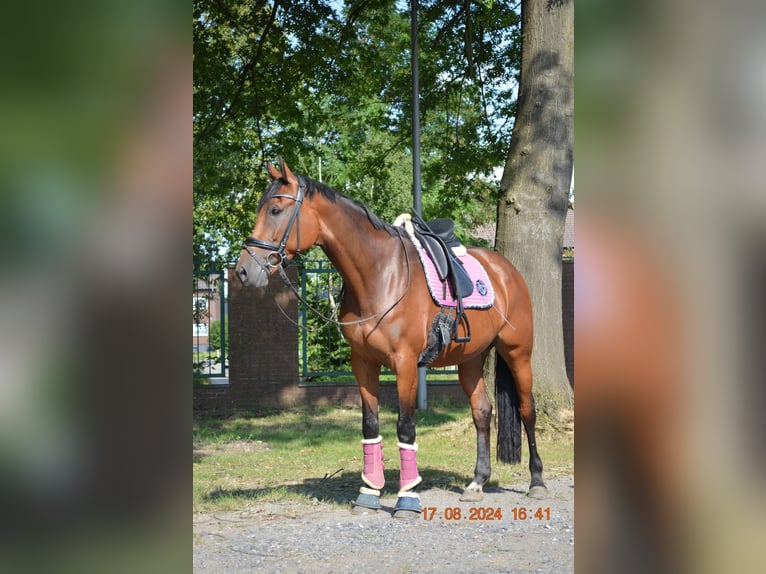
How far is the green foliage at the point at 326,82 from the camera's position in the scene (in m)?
12.7

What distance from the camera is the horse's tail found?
22.0ft

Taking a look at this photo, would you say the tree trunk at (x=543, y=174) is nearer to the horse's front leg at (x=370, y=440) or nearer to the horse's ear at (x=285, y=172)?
the horse's front leg at (x=370, y=440)

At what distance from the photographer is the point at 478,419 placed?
6.51 metres

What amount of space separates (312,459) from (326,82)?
7260 millimetres

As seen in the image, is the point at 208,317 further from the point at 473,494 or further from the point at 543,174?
the point at 473,494

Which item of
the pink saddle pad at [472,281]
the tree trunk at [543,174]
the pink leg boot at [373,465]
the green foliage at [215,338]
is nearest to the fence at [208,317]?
the green foliage at [215,338]

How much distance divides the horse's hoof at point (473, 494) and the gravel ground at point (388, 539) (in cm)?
6

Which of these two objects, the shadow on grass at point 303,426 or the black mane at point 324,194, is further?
the shadow on grass at point 303,426
